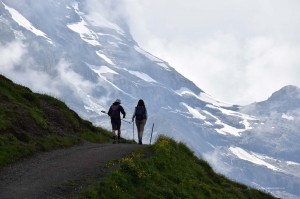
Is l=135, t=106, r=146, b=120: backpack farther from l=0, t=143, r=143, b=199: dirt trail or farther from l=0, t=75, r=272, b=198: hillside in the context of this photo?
l=0, t=143, r=143, b=199: dirt trail

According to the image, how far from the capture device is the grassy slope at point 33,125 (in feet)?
84.1

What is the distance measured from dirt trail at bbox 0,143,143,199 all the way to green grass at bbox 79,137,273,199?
4.09ft

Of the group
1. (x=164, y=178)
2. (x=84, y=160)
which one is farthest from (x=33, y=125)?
(x=164, y=178)

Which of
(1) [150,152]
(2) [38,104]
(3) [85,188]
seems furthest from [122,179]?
(2) [38,104]

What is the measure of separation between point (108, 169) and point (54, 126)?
37.7 feet

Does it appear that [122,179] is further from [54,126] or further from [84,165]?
[54,126]

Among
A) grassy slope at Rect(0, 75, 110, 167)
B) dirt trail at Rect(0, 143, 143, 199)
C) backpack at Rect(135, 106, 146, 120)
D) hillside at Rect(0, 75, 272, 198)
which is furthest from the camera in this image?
backpack at Rect(135, 106, 146, 120)

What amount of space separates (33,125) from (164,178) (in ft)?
32.5

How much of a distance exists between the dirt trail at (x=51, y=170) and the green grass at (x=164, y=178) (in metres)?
1.25

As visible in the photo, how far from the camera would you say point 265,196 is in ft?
117

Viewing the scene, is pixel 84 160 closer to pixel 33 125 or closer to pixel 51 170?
pixel 51 170

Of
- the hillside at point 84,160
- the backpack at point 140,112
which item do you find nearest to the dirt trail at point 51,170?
the hillside at point 84,160

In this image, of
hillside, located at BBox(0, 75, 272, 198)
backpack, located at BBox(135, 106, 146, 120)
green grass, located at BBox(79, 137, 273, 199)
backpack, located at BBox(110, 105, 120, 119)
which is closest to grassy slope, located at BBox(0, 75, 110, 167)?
hillside, located at BBox(0, 75, 272, 198)

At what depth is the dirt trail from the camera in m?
18.7
